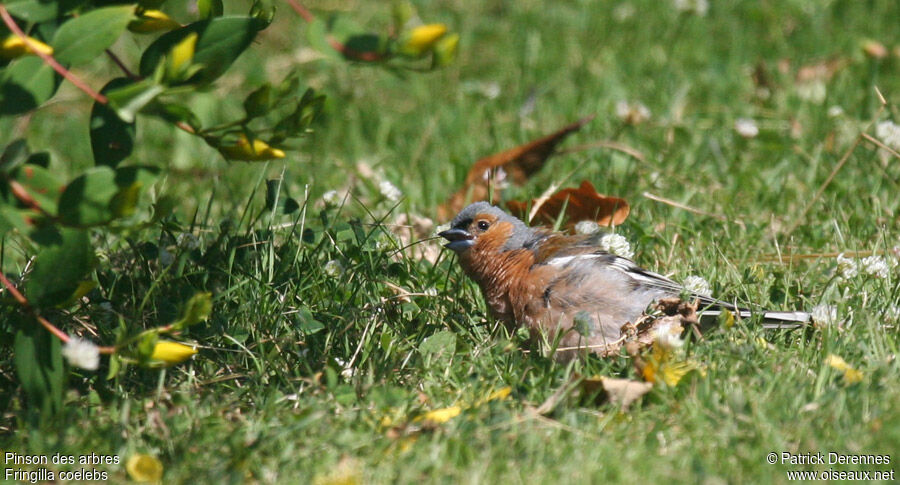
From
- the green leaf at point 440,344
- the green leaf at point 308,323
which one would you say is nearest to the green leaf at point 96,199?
the green leaf at point 308,323

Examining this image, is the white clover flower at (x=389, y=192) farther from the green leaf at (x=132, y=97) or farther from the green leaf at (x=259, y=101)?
the green leaf at (x=132, y=97)

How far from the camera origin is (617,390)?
10.5ft

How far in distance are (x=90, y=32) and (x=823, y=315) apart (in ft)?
8.51

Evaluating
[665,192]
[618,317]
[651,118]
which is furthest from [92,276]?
[651,118]

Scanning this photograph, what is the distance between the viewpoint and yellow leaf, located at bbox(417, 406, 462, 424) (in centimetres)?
315

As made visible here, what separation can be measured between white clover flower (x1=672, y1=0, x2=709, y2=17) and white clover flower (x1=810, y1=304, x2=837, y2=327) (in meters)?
4.15

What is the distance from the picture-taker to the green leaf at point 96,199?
8.78 ft

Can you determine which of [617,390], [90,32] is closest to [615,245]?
[617,390]

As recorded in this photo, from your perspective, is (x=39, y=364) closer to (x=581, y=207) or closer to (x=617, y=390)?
(x=617, y=390)

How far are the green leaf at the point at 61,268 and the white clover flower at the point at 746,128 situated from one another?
3808mm

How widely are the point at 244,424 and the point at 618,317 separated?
1461 millimetres

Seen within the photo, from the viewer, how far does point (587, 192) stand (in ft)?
15.2

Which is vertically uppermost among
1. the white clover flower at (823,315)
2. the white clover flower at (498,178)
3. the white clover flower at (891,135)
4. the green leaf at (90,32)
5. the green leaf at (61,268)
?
the green leaf at (90,32)

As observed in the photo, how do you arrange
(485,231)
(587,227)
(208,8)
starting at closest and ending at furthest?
(208,8) → (485,231) → (587,227)
